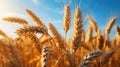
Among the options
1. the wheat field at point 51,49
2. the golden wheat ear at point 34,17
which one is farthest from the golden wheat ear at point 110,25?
the golden wheat ear at point 34,17

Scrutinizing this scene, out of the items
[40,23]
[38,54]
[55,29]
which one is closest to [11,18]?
[40,23]

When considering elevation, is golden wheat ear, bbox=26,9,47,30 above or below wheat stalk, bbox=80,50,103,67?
above

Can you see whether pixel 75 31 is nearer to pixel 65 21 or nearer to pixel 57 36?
pixel 57 36

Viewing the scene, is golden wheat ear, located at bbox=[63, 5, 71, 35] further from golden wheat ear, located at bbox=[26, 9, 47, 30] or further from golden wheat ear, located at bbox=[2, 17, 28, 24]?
golden wheat ear, located at bbox=[2, 17, 28, 24]

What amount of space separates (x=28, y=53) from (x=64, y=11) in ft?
3.45

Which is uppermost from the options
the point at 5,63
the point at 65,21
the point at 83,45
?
the point at 65,21

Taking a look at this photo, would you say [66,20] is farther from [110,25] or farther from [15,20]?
[110,25]

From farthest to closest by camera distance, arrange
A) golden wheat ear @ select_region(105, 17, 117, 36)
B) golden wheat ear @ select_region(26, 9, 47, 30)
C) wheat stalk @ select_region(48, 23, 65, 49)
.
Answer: golden wheat ear @ select_region(105, 17, 117, 36)
golden wheat ear @ select_region(26, 9, 47, 30)
wheat stalk @ select_region(48, 23, 65, 49)

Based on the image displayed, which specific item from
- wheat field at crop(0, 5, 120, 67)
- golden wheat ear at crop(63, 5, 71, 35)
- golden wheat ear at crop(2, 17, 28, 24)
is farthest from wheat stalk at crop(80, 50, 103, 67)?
golden wheat ear at crop(2, 17, 28, 24)

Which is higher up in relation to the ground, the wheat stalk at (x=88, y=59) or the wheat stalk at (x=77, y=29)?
the wheat stalk at (x=77, y=29)

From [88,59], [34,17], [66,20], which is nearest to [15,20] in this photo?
[34,17]

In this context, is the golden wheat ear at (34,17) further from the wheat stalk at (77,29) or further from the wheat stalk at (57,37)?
the wheat stalk at (77,29)

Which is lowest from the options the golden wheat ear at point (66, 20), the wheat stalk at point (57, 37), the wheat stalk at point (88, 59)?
the wheat stalk at point (88, 59)

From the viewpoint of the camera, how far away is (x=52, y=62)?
124 inches
